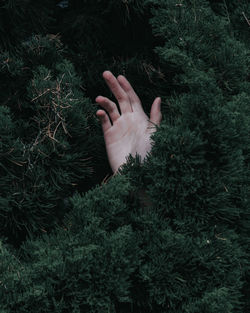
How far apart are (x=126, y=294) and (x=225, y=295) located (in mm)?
274

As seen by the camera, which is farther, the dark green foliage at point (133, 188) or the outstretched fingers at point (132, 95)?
the outstretched fingers at point (132, 95)

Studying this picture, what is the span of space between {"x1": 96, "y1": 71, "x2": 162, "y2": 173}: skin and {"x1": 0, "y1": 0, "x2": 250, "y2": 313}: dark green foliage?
0.07 meters

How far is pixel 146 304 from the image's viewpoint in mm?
1304

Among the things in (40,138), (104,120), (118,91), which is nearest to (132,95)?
(118,91)

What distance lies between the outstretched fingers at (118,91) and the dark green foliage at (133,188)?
0.44 ft

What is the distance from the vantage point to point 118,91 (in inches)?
72.4

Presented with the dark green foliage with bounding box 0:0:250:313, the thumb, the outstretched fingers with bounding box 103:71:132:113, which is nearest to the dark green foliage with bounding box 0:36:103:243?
the dark green foliage with bounding box 0:0:250:313

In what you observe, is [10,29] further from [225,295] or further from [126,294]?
[225,295]

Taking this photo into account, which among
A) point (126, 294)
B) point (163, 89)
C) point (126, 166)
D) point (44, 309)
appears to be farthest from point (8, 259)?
point (163, 89)

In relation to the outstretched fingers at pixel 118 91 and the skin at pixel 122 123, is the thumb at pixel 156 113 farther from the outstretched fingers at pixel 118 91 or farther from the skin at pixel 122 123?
the outstretched fingers at pixel 118 91

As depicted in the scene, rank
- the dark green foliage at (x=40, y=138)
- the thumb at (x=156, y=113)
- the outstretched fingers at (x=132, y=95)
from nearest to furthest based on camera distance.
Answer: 1. the dark green foliage at (x=40, y=138)
2. the thumb at (x=156, y=113)
3. the outstretched fingers at (x=132, y=95)

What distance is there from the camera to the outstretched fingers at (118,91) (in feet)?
5.93

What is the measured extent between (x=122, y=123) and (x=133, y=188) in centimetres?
50

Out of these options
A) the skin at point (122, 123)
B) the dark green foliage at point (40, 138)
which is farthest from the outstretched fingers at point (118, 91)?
the dark green foliage at point (40, 138)
